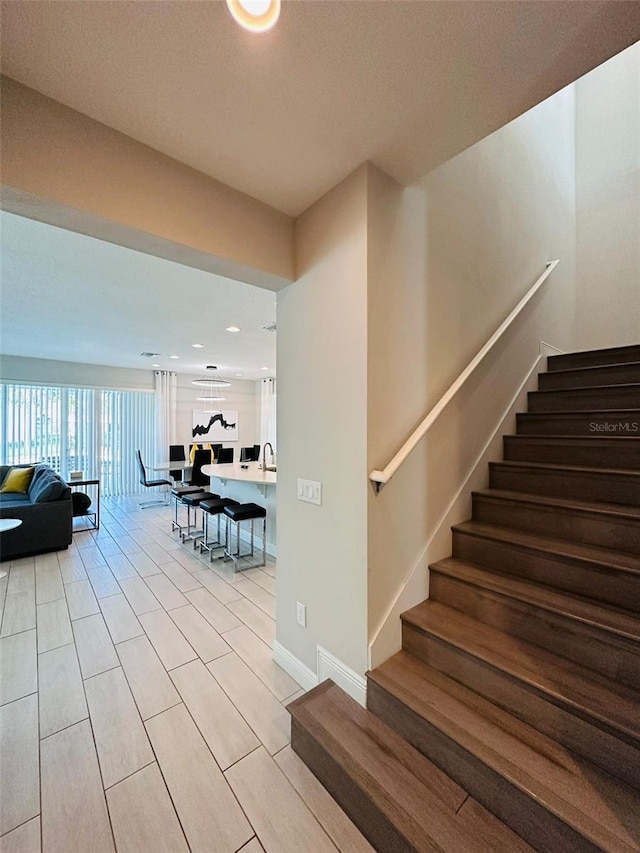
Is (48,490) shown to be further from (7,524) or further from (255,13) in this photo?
(255,13)

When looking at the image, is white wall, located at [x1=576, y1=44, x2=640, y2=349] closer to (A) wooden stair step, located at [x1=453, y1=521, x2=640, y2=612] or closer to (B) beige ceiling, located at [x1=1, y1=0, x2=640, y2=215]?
(A) wooden stair step, located at [x1=453, y1=521, x2=640, y2=612]

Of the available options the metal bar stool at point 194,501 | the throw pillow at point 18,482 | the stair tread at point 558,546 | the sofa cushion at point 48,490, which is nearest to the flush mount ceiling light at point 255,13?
the stair tread at point 558,546

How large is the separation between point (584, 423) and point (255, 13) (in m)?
2.74

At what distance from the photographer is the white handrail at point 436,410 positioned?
1458mm

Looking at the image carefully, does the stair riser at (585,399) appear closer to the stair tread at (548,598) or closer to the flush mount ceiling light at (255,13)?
the stair tread at (548,598)

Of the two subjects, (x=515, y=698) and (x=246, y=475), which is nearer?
(x=515, y=698)

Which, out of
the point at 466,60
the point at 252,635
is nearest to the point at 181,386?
the point at 252,635

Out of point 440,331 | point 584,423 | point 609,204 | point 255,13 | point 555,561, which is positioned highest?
point 609,204

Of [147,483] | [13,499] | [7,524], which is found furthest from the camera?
[147,483]

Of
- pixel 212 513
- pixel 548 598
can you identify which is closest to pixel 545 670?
pixel 548 598

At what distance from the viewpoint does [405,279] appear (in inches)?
65.6

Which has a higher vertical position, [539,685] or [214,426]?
[214,426]

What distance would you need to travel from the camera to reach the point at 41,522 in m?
3.82

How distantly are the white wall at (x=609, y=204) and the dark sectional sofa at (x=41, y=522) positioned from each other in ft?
21.2
